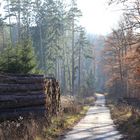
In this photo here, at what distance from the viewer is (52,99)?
27.2 meters

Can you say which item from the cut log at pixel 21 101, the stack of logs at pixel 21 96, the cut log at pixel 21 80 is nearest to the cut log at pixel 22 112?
the stack of logs at pixel 21 96

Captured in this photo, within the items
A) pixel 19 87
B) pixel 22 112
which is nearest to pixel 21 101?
pixel 22 112

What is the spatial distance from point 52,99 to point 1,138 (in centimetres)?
1250

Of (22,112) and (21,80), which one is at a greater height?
(21,80)

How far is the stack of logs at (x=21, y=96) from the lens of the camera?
59.1 ft

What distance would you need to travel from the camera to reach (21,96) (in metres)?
19.2

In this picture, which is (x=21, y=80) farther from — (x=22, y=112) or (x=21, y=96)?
(x=22, y=112)

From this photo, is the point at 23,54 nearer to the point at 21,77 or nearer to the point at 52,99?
the point at 52,99

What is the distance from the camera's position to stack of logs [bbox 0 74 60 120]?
709 inches

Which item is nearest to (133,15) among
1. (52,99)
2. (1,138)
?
(52,99)

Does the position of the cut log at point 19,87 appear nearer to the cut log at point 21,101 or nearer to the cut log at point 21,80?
the cut log at point 21,80

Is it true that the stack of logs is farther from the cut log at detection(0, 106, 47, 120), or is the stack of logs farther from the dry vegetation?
the dry vegetation

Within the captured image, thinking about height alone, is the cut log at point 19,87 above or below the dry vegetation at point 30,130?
above

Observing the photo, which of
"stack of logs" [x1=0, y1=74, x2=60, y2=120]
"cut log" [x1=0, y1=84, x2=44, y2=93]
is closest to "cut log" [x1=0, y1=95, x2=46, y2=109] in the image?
"stack of logs" [x1=0, y1=74, x2=60, y2=120]
